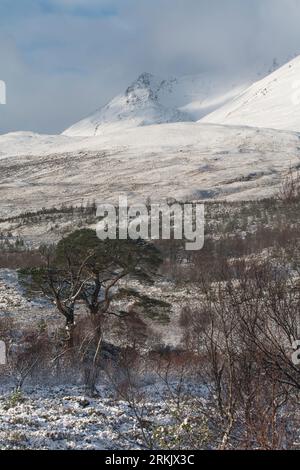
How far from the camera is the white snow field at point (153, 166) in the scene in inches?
2116

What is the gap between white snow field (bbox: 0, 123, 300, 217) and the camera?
53750 mm

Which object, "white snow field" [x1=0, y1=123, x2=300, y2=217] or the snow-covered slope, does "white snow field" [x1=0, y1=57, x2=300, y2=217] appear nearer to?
"white snow field" [x1=0, y1=123, x2=300, y2=217]

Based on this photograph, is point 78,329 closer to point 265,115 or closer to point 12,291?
point 12,291

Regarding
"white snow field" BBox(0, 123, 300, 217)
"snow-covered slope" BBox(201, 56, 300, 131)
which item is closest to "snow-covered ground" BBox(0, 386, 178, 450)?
"white snow field" BBox(0, 123, 300, 217)

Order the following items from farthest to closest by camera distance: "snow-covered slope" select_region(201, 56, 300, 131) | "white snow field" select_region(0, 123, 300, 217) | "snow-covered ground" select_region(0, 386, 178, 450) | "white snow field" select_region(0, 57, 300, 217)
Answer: "snow-covered slope" select_region(201, 56, 300, 131) < "white snow field" select_region(0, 57, 300, 217) < "white snow field" select_region(0, 123, 300, 217) < "snow-covered ground" select_region(0, 386, 178, 450)

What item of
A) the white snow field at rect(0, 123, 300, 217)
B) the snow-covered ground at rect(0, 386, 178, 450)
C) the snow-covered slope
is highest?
the snow-covered slope

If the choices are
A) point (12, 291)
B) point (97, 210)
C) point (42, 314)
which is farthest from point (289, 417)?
point (97, 210)

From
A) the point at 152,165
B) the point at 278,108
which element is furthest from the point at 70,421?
the point at 278,108

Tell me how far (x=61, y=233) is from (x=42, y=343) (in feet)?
76.2

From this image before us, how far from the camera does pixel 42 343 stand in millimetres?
14094

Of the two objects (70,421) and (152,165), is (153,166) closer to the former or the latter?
(152,165)

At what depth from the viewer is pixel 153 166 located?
6656cm

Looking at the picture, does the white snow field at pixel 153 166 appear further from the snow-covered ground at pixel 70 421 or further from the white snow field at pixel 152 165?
the snow-covered ground at pixel 70 421

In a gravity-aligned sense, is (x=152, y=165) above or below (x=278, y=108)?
below
